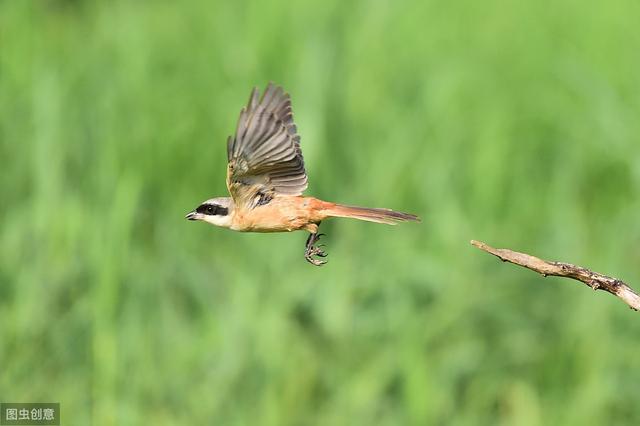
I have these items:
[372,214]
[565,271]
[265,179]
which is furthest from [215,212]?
[565,271]

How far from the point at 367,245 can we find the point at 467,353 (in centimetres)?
80

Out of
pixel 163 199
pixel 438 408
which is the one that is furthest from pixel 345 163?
pixel 438 408

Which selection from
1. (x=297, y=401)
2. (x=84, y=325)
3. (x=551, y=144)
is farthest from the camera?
(x=551, y=144)

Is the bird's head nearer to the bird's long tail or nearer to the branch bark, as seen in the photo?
the bird's long tail

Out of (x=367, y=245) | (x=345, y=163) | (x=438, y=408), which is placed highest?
(x=345, y=163)

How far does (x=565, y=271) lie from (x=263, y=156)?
70 centimetres

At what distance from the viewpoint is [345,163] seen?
6.51 metres

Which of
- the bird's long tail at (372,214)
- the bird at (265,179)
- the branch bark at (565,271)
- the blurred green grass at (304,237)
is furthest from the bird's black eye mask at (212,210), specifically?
the blurred green grass at (304,237)

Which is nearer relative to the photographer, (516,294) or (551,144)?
(516,294)

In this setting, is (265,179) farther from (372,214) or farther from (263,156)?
(372,214)

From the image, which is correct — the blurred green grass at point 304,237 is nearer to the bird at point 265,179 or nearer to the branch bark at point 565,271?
the bird at point 265,179

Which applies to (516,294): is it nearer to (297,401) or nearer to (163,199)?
(297,401)

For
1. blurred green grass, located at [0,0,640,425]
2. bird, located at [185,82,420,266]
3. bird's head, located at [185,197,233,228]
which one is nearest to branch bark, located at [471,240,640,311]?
bird, located at [185,82,420,266]

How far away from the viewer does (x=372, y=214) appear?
7.51 feet
